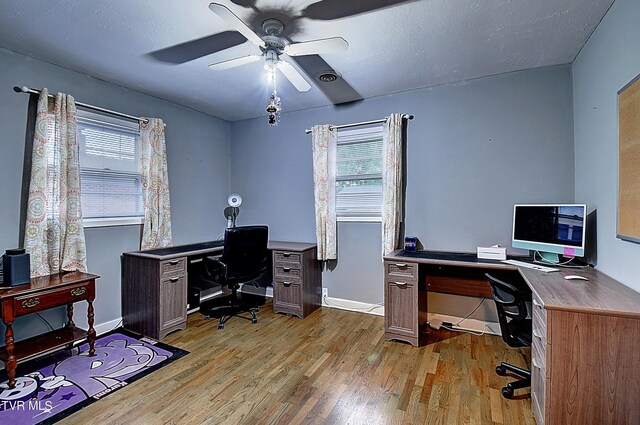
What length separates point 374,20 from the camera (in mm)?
2016

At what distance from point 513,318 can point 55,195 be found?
361 cm

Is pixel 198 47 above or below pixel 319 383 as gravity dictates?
above

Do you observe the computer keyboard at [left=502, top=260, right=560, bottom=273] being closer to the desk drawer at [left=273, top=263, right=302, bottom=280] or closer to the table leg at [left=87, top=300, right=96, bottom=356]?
the desk drawer at [left=273, top=263, right=302, bottom=280]

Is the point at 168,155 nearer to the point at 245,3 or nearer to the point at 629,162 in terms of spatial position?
the point at 245,3

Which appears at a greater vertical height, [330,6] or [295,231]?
[330,6]

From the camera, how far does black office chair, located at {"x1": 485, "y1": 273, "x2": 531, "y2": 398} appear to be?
1891 mm

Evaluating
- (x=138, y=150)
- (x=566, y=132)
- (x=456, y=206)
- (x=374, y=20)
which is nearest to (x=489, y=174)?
(x=456, y=206)

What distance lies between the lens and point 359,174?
3.60m

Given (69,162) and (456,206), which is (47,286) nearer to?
(69,162)

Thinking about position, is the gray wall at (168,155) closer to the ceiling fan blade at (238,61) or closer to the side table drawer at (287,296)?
the side table drawer at (287,296)

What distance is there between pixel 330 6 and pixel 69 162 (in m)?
2.50

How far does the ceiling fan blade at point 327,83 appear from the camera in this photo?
2586 mm

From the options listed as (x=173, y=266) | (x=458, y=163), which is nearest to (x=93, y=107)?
(x=173, y=266)

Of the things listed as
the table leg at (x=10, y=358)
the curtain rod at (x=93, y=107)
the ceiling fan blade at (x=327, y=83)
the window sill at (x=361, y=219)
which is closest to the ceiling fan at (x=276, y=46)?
the ceiling fan blade at (x=327, y=83)
